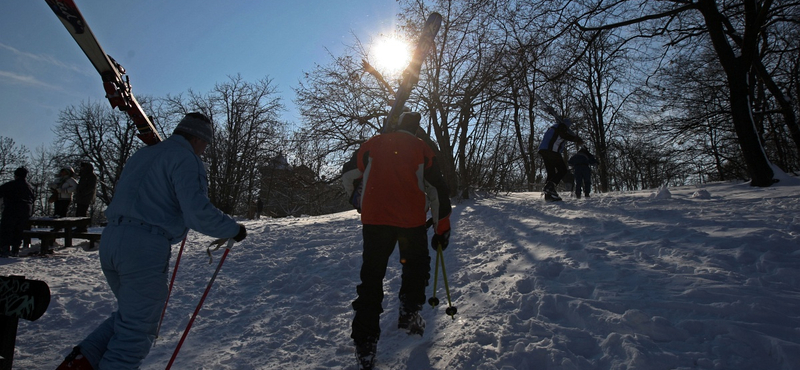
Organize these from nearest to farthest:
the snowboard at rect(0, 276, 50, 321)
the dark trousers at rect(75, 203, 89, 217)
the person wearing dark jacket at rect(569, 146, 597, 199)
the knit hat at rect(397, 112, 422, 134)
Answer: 1. the snowboard at rect(0, 276, 50, 321)
2. the knit hat at rect(397, 112, 422, 134)
3. the dark trousers at rect(75, 203, 89, 217)
4. the person wearing dark jacket at rect(569, 146, 597, 199)

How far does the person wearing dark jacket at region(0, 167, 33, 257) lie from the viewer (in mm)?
7215

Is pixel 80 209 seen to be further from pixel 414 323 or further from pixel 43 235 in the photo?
pixel 414 323

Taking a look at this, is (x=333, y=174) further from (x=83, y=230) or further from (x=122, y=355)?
(x=122, y=355)

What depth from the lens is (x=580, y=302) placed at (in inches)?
116

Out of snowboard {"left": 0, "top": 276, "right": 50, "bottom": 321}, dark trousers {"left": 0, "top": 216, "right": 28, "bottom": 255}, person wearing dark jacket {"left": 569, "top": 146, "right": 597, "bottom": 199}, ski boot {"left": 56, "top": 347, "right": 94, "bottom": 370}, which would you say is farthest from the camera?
person wearing dark jacket {"left": 569, "top": 146, "right": 597, "bottom": 199}

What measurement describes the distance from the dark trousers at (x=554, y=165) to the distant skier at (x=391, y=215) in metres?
7.07

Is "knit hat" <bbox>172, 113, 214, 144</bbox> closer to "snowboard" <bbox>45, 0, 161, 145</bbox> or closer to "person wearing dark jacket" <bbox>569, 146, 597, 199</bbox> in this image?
"snowboard" <bbox>45, 0, 161, 145</bbox>

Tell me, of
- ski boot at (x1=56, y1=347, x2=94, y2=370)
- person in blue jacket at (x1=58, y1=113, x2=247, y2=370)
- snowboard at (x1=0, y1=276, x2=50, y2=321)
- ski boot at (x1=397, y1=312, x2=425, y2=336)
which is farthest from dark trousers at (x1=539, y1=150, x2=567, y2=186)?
snowboard at (x1=0, y1=276, x2=50, y2=321)

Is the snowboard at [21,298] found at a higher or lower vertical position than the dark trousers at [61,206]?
lower

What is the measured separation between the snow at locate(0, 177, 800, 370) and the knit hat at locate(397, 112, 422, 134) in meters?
1.67

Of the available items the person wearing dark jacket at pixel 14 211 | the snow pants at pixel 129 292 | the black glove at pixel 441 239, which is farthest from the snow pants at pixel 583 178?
the person wearing dark jacket at pixel 14 211

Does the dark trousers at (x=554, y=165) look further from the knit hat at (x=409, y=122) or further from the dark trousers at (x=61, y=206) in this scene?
the dark trousers at (x=61, y=206)

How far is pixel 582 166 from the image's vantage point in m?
10.1

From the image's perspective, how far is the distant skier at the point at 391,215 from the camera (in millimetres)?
2680
